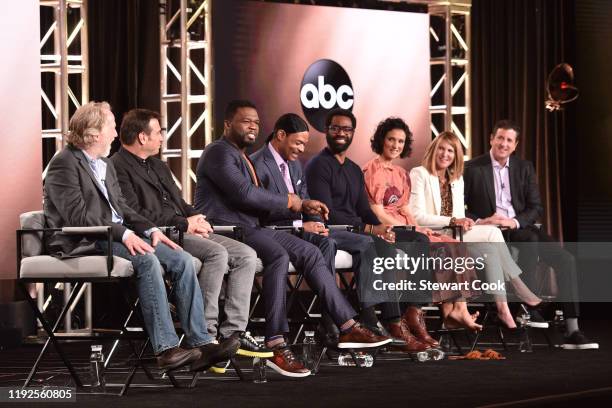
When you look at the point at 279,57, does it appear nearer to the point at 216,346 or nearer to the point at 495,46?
the point at 495,46

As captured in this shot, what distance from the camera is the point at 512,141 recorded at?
7.56 meters

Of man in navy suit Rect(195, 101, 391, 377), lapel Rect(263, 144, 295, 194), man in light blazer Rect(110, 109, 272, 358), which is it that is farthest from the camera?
lapel Rect(263, 144, 295, 194)

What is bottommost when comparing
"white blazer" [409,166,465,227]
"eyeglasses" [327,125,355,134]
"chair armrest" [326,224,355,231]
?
"chair armrest" [326,224,355,231]

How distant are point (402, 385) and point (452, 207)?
2106 mm

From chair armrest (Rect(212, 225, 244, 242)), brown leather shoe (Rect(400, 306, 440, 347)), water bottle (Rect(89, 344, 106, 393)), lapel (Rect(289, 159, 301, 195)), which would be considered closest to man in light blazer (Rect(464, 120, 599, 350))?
brown leather shoe (Rect(400, 306, 440, 347))

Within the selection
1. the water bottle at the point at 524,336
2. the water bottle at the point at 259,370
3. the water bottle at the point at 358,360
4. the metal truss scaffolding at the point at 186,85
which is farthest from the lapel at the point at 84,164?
the metal truss scaffolding at the point at 186,85

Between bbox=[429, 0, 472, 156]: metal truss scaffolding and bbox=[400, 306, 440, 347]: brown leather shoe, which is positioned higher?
bbox=[429, 0, 472, 156]: metal truss scaffolding

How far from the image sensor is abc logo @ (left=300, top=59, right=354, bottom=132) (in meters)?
8.63

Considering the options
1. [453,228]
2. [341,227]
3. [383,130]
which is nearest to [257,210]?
[341,227]

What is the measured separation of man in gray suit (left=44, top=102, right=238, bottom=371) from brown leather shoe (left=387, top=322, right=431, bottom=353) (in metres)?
1.47

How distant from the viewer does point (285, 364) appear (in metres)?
5.50

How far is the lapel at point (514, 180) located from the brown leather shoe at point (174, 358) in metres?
3.16

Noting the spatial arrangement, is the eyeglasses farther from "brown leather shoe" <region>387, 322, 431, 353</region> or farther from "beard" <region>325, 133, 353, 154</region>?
"brown leather shoe" <region>387, 322, 431, 353</region>

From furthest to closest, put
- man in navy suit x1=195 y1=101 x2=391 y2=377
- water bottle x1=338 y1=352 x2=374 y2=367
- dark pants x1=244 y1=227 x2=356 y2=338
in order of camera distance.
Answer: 1. water bottle x1=338 y1=352 x2=374 y2=367
2. man in navy suit x1=195 y1=101 x2=391 y2=377
3. dark pants x1=244 y1=227 x2=356 y2=338
